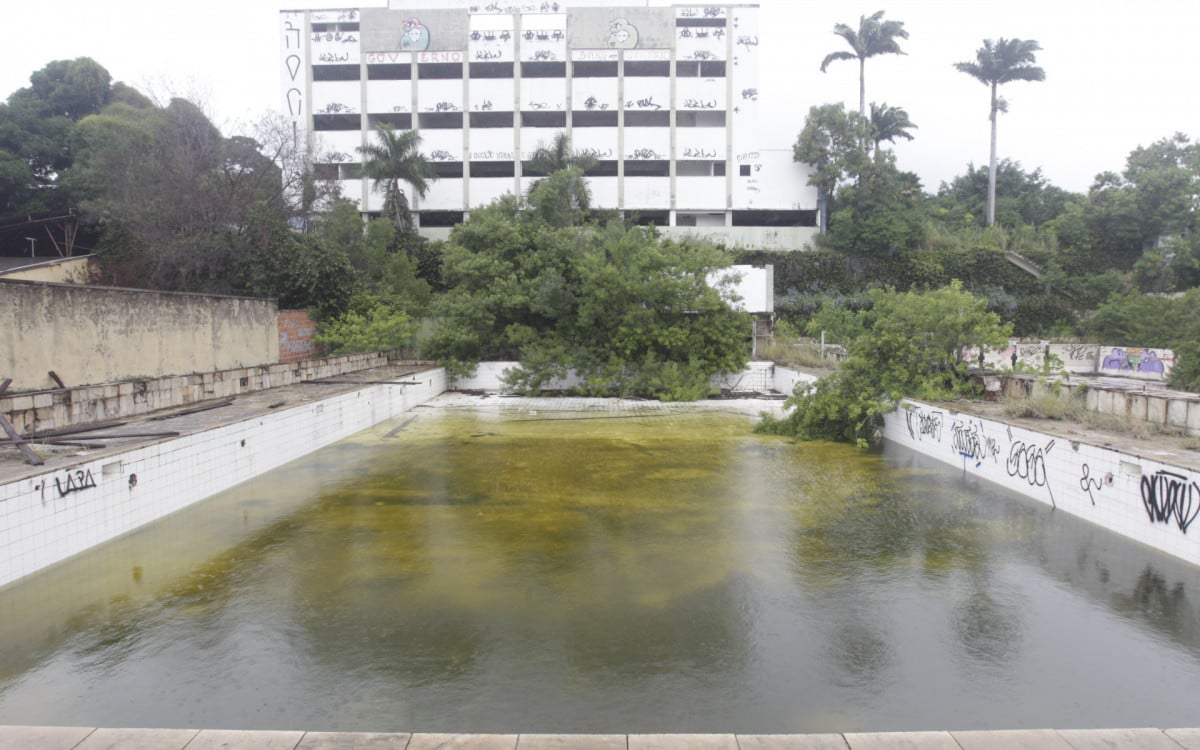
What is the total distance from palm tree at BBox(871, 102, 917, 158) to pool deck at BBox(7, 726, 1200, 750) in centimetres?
3945

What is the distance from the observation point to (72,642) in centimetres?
495

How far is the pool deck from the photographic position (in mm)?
3377

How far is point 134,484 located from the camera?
7547 millimetres

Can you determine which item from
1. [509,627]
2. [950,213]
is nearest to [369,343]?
[509,627]

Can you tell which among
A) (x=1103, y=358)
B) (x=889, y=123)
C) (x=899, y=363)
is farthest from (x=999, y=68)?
(x=899, y=363)

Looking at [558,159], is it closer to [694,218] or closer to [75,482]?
[694,218]

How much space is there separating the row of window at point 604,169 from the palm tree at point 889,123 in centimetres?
786

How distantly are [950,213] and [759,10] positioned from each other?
50.7ft

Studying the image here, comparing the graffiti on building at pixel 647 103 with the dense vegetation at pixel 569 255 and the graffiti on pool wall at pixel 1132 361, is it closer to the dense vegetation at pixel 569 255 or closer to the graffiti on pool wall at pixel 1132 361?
the dense vegetation at pixel 569 255

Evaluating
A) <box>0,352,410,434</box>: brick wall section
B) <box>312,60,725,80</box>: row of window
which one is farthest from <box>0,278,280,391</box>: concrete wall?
<box>312,60,725,80</box>: row of window

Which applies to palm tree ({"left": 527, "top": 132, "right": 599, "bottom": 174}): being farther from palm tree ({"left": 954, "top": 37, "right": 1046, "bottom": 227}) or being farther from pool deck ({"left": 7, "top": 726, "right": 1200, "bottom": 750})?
pool deck ({"left": 7, "top": 726, "right": 1200, "bottom": 750})

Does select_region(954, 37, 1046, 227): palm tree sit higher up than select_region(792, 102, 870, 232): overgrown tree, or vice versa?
select_region(954, 37, 1046, 227): palm tree

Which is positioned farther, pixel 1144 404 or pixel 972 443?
pixel 972 443

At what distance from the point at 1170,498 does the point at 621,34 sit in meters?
36.7
